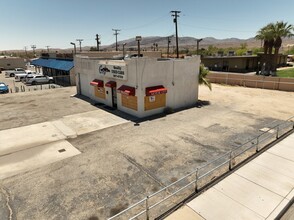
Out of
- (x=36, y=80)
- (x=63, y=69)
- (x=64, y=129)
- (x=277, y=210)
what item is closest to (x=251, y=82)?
(x=64, y=129)

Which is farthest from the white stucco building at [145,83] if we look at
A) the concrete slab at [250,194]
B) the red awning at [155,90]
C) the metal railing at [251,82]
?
the metal railing at [251,82]

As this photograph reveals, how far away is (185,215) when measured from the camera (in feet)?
25.8

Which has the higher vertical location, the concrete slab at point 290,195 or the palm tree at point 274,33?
the palm tree at point 274,33

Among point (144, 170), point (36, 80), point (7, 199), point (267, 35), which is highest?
point (267, 35)

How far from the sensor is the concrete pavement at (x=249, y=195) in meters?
7.86

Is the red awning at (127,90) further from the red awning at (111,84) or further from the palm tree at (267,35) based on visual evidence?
the palm tree at (267,35)

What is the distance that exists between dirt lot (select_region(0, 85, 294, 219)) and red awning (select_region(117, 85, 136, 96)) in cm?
292

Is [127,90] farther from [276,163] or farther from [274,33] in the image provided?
[274,33]

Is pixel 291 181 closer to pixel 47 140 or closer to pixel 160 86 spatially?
pixel 160 86

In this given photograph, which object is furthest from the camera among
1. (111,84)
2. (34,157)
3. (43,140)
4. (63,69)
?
(63,69)

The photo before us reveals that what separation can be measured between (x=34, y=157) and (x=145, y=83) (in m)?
10.5

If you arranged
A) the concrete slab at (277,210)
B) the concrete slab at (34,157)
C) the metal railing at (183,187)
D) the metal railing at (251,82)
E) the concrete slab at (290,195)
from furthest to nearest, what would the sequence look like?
the metal railing at (251,82) < the concrete slab at (34,157) < the concrete slab at (290,195) < the metal railing at (183,187) < the concrete slab at (277,210)

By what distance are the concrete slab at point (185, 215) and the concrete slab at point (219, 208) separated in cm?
16

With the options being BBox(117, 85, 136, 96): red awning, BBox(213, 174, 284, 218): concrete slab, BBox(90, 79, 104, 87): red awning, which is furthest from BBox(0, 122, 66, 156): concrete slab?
BBox(213, 174, 284, 218): concrete slab
